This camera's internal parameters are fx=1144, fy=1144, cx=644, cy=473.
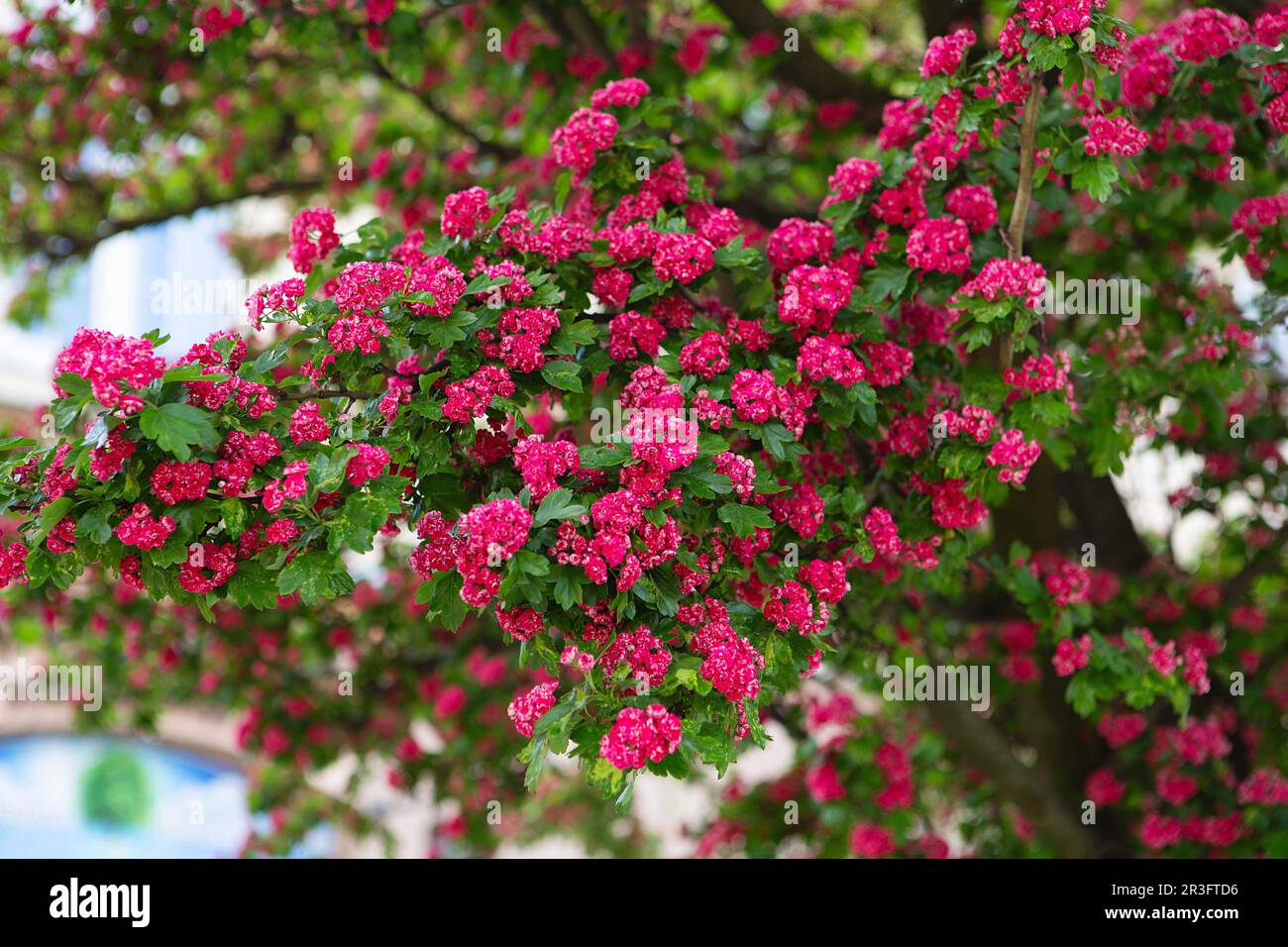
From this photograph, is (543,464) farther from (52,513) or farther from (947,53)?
(947,53)

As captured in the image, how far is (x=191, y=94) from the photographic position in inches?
231

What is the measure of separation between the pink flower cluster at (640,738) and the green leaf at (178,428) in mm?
984

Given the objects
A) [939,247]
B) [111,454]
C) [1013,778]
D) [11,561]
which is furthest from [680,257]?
[1013,778]

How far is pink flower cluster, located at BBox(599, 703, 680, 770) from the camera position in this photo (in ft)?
7.07

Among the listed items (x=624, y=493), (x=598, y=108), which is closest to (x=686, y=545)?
(x=624, y=493)

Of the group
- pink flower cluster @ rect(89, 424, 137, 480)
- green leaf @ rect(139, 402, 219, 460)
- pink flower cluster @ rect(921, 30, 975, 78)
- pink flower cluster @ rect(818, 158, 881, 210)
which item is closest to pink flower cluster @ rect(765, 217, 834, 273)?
pink flower cluster @ rect(818, 158, 881, 210)

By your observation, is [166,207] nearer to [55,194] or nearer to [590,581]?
[55,194]

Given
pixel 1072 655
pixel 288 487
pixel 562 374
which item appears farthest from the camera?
pixel 1072 655

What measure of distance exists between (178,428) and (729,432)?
124cm

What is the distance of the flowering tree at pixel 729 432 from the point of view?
238 cm

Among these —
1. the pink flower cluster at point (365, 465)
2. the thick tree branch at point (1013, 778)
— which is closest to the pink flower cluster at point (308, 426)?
the pink flower cluster at point (365, 465)

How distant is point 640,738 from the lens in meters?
2.17

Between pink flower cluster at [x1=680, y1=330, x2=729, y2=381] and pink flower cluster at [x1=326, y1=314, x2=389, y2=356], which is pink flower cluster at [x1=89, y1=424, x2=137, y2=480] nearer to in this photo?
pink flower cluster at [x1=326, y1=314, x2=389, y2=356]

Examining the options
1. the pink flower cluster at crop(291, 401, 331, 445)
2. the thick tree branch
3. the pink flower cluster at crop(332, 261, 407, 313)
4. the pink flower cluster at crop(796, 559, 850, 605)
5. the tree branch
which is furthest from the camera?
the tree branch
